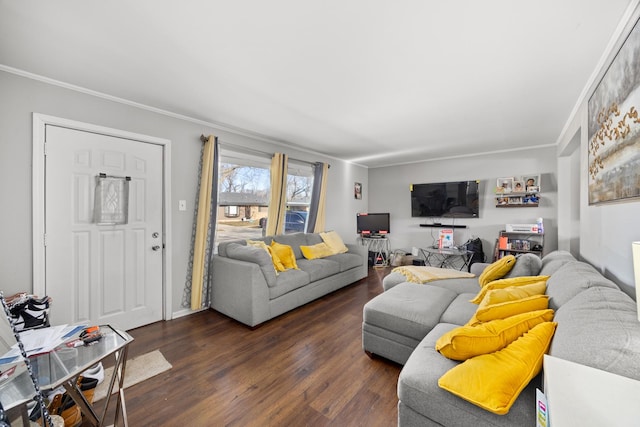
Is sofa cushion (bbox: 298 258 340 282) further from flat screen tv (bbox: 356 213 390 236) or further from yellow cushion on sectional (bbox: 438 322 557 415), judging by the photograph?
yellow cushion on sectional (bbox: 438 322 557 415)

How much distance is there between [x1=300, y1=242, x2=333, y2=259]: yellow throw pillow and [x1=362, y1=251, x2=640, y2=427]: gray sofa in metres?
1.93

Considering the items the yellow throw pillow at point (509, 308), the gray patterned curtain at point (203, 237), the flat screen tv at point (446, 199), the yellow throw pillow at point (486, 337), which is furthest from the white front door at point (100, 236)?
the flat screen tv at point (446, 199)

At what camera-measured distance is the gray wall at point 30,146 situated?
2.08 m

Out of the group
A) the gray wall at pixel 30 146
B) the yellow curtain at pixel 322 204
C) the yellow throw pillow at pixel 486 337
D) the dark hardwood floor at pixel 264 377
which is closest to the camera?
the yellow throw pillow at pixel 486 337

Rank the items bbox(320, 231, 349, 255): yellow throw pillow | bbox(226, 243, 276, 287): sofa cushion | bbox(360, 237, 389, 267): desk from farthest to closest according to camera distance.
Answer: bbox(360, 237, 389, 267): desk
bbox(320, 231, 349, 255): yellow throw pillow
bbox(226, 243, 276, 287): sofa cushion

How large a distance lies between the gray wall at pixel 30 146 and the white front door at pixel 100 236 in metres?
0.13

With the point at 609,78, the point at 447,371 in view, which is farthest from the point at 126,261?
the point at 609,78

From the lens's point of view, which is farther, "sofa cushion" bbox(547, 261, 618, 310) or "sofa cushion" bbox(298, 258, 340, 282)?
"sofa cushion" bbox(298, 258, 340, 282)

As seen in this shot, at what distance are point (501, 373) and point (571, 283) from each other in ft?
2.96

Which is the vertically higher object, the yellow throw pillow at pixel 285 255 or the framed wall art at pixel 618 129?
the framed wall art at pixel 618 129

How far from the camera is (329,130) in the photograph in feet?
12.1

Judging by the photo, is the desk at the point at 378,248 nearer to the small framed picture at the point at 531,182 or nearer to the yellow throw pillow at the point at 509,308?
the small framed picture at the point at 531,182

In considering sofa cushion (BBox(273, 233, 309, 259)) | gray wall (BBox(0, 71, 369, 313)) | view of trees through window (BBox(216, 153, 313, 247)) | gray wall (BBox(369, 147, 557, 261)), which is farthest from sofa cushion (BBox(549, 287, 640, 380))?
gray wall (BBox(369, 147, 557, 261))

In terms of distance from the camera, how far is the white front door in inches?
91.4
